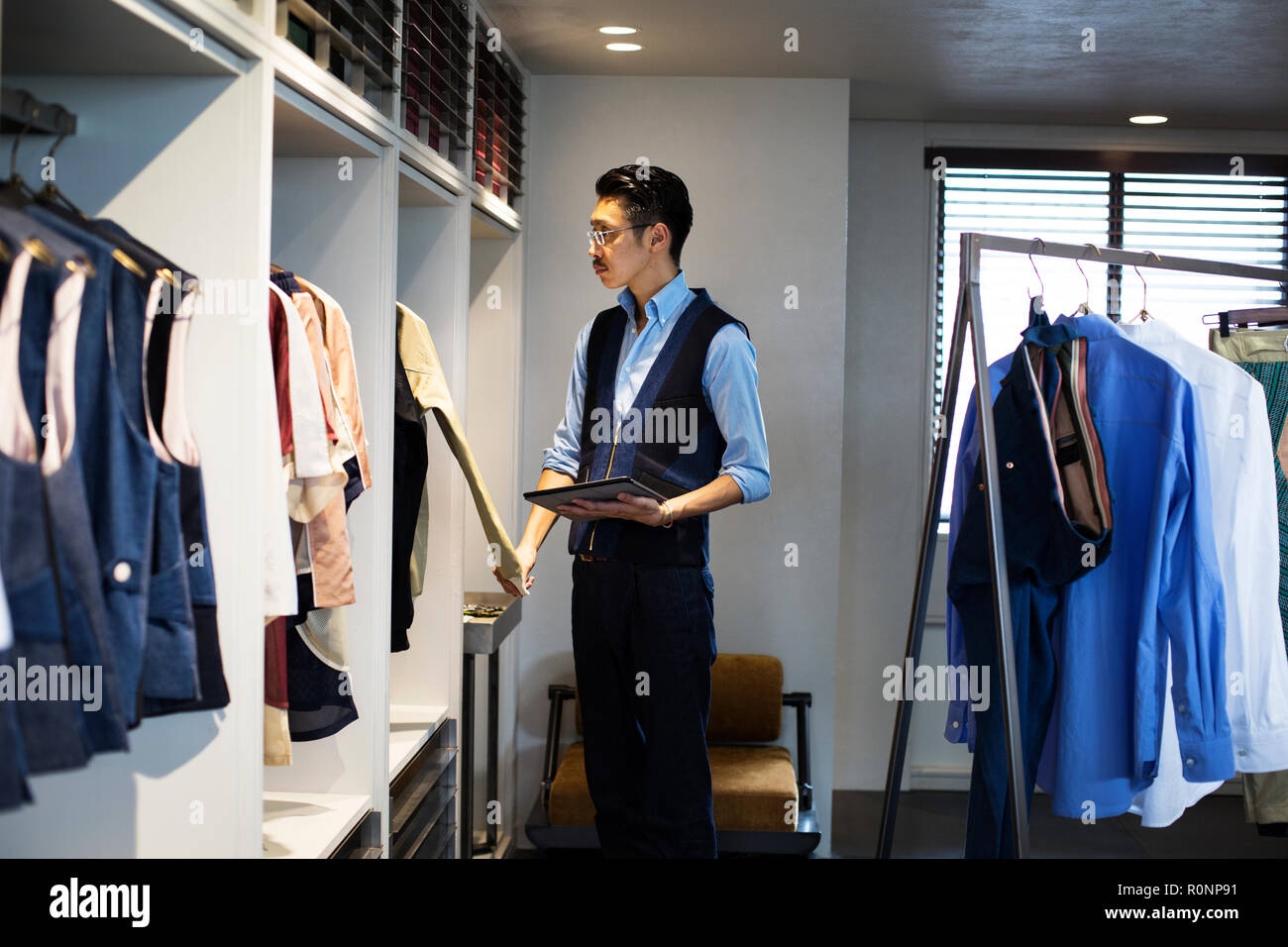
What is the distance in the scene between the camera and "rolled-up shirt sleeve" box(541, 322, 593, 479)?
2637 mm

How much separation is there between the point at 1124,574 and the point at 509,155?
227cm

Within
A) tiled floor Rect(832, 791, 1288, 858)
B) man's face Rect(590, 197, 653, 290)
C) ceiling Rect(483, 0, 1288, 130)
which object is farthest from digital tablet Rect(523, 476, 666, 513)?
tiled floor Rect(832, 791, 1288, 858)

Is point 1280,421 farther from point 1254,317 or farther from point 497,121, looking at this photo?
point 497,121

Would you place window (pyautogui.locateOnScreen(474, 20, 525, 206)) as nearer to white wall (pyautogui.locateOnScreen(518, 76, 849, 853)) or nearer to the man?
white wall (pyautogui.locateOnScreen(518, 76, 849, 853))

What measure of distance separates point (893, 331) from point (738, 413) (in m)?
2.30

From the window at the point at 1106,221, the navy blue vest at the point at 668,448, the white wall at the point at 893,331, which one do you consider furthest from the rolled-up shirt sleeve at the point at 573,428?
the window at the point at 1106,221

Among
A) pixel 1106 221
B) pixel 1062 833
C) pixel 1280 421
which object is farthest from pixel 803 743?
pixel 1106 221

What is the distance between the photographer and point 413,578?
2.79m

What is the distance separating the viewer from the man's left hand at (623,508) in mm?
2232

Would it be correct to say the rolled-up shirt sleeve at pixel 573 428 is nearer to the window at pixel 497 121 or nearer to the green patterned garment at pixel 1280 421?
the window at pixel 497 121

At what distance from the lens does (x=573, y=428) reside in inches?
105

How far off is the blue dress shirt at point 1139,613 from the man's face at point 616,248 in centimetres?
96

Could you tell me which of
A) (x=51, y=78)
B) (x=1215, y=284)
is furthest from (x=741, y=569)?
(x=51, y=78)
